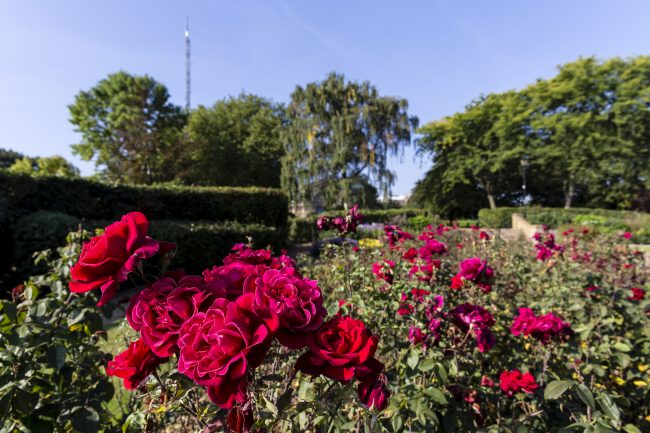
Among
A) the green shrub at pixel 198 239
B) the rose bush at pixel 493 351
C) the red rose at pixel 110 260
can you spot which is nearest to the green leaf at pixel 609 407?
the rose bush at pixel 493 351

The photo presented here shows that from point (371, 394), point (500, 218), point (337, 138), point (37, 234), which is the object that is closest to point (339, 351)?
point (371, 394)

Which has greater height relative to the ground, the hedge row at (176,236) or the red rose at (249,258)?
the red rose at (249,258)

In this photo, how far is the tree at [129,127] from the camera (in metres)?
20.6

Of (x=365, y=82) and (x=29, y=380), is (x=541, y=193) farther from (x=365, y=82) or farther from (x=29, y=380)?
(x=29, y=380)

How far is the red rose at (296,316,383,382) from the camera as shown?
0.66m

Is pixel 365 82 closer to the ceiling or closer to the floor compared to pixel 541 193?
closer to the ceiling

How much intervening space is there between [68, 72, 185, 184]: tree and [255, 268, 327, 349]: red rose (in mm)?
22511

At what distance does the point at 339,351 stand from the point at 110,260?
0.50 metres

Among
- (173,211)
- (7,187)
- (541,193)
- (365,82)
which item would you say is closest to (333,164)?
(365,82)

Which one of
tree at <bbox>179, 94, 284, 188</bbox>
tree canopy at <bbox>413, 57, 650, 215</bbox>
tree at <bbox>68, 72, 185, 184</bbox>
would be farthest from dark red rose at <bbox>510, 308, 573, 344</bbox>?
tree at <bbox>179, 94, 284, 188</bbox>

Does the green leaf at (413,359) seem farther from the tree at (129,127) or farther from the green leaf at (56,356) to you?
the tree at (129,127)

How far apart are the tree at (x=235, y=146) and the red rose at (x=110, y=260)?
2627 cm

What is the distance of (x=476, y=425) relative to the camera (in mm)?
1525

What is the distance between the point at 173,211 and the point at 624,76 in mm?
26006
